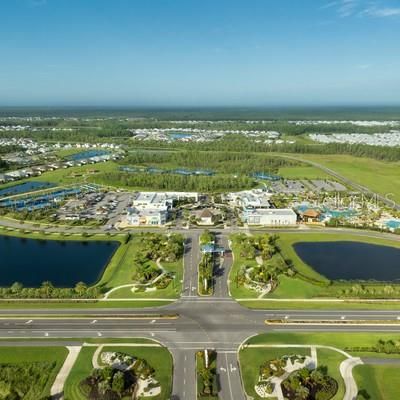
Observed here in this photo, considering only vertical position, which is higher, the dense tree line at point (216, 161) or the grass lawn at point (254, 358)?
the grass lawn at point (254, 358)

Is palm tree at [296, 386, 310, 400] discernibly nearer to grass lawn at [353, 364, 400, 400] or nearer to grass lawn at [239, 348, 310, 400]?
grass lawn at [239, 348, 310, 400]

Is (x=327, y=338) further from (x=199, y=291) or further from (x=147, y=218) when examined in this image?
(x=147, y=218)

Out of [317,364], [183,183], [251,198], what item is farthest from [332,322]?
[183,183]

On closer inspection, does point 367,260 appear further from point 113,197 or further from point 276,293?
point 113,197

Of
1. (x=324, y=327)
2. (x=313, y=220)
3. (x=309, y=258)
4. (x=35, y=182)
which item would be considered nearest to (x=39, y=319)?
(x=324, y=327)

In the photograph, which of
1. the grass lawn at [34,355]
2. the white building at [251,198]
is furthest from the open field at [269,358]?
the white building at [251,198]

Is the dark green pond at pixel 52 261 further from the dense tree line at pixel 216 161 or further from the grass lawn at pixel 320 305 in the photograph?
the dense tree line at pixel 216 161

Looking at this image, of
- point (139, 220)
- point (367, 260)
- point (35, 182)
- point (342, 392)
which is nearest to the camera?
point (342, 392)
